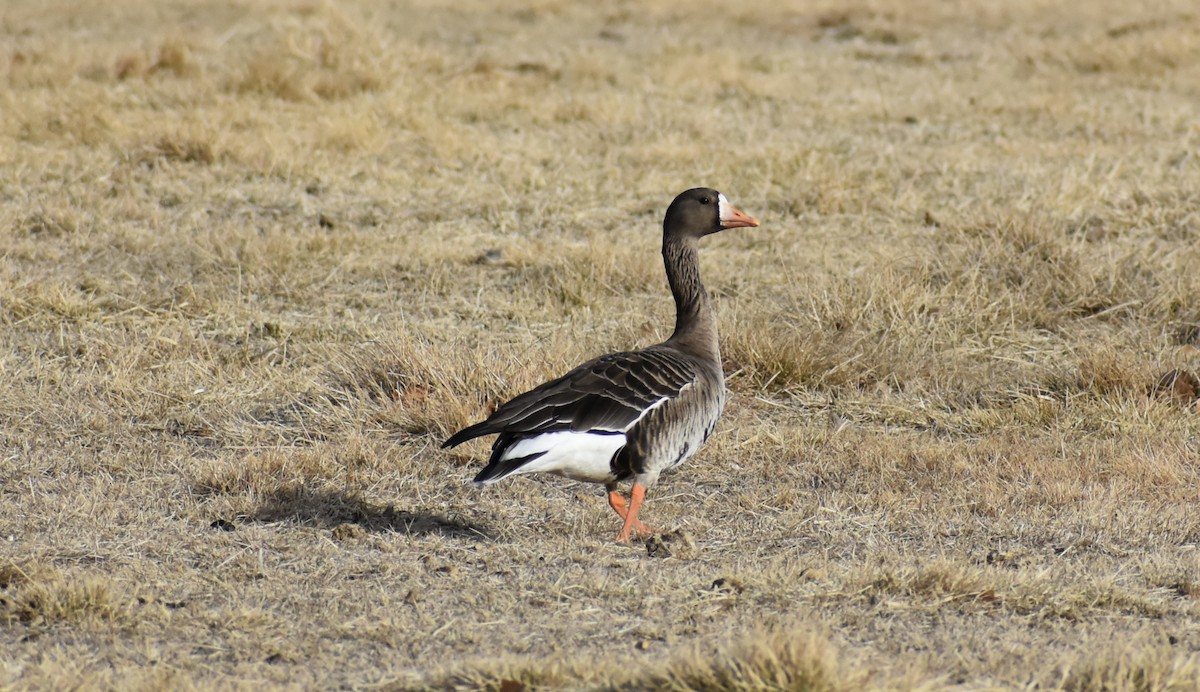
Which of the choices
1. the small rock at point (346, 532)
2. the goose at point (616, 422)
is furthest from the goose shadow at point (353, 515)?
the goose at point (616, 422)

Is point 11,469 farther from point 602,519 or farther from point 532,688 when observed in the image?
point 532,688

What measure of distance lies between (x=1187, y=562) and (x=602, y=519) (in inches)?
89.0

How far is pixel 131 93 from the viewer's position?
1381cm

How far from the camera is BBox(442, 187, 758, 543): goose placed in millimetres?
4883

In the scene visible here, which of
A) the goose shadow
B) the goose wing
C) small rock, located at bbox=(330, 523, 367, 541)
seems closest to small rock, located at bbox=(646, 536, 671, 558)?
the goose wing

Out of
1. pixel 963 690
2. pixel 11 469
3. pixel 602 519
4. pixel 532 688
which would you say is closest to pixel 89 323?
pixel 11 469

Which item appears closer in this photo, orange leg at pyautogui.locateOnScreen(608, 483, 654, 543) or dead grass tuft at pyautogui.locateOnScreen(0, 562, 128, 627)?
dead grass tuft at pyautogui.locateOnScreen(0, 562, 128, 627)

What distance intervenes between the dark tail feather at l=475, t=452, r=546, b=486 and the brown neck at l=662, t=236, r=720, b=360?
130 centimetres

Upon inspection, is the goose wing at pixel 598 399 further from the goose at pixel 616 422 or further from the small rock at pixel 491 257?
the small rock at pixel 491 257

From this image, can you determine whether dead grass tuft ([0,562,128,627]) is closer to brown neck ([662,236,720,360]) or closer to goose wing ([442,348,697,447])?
goose wing ([442,348,697,447])

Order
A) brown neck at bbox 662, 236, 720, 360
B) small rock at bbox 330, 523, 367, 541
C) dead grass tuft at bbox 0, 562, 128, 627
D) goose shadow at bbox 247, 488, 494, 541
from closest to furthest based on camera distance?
dead grass tuft at bbox 0, 562, 128, 627, small rock at bbox 330, 523, 367, 541, goose shadow at bbox 247, 488, 494, 541, brown neck at bbox 662, 236, 720, 360

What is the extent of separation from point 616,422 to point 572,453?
236mm

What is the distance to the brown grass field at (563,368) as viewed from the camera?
443 centimetres

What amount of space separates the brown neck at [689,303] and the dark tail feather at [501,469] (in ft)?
4.26
